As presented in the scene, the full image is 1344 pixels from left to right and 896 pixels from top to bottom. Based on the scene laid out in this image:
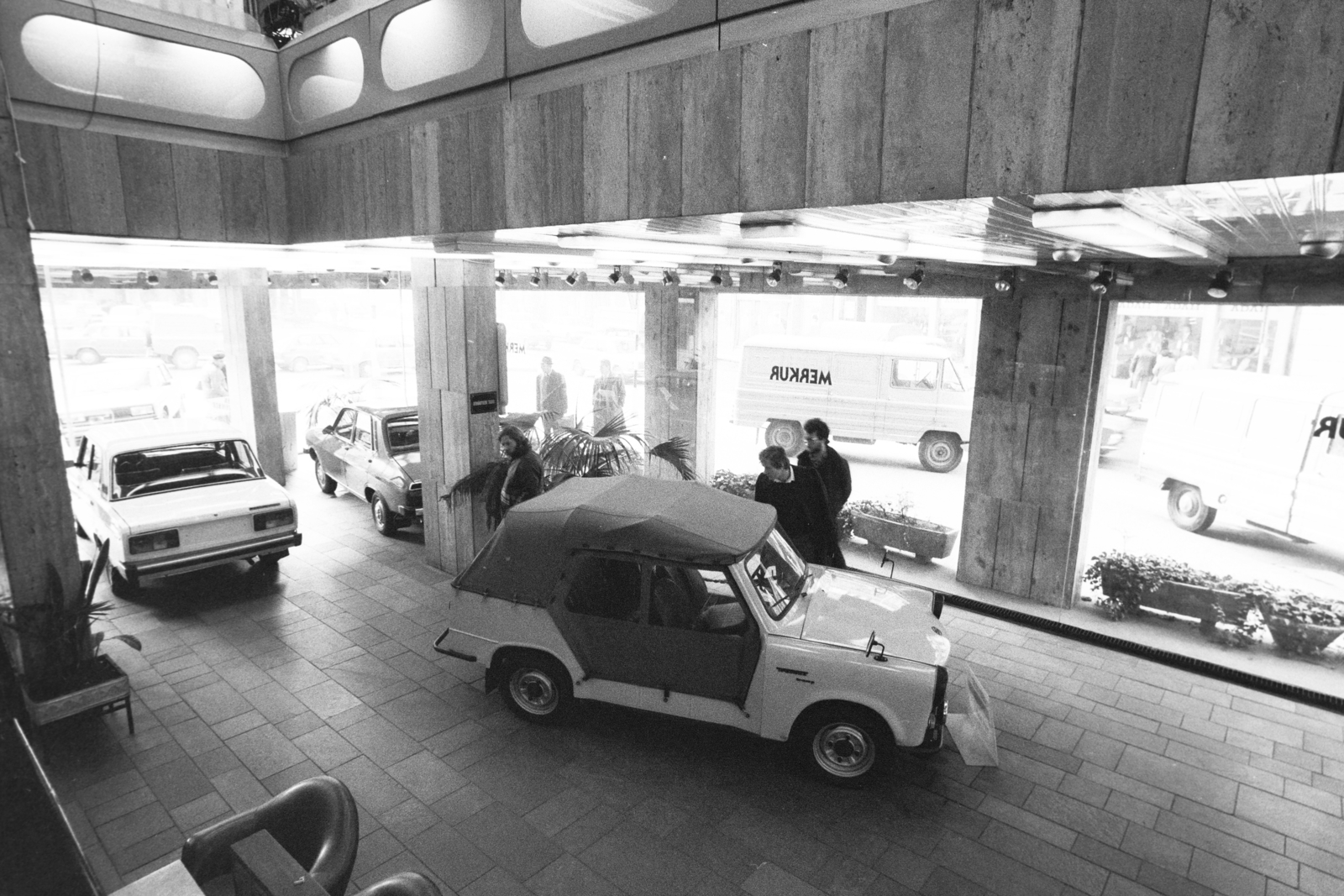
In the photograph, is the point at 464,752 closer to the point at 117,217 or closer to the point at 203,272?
the point at 117,217

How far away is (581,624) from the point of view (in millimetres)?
Answer: 4895

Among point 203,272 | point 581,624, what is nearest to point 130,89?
point 581,624

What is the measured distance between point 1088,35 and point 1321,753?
5.38 metres

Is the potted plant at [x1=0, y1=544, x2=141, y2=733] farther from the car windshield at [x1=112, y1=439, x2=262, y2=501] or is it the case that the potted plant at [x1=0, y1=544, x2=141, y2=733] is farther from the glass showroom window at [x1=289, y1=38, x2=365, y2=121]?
the glass showroom window at [x1=289, y1=38, x2=365, y2=121]

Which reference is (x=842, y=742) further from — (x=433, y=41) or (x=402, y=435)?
(x=402, y=435)

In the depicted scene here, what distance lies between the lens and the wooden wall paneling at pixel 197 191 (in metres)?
6.16

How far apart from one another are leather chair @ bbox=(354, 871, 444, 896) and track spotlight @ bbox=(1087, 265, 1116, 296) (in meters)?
6.32

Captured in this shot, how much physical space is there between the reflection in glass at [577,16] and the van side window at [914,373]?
5.24 metres

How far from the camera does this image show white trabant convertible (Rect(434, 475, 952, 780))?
4.45 meters

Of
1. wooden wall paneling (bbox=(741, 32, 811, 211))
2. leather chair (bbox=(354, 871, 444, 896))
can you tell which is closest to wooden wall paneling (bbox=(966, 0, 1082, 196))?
wooden wall paneling (bbox=(741, 32, 811, 211))

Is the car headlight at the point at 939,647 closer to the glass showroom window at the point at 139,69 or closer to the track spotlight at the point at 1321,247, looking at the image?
the track spotlight at the point at 1321,247

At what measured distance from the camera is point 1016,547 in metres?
7.37

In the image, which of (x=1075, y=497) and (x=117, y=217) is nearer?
(x=117, y=217)

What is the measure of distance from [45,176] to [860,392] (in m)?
7.63
